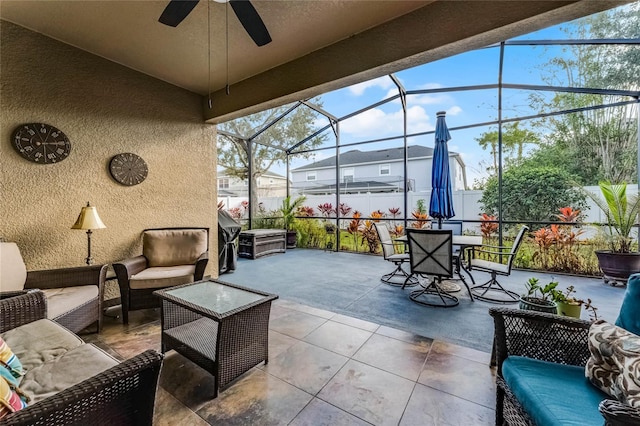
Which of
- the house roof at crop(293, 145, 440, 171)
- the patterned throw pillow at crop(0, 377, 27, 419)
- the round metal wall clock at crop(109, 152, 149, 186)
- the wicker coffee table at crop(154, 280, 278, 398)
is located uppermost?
the house roof at crop(293, 145, 440, 171)

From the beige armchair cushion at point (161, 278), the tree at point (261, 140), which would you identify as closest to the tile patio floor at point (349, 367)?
the beige armchair cushion at point (161, 278)

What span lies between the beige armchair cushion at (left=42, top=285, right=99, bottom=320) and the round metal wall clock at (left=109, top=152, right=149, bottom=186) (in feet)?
4.76

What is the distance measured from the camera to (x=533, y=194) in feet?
19.3

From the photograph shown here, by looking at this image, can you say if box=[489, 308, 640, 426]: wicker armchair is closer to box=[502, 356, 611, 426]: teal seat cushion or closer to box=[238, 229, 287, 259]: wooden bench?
box=[502, 356, 611, 426]: teal seat cushion

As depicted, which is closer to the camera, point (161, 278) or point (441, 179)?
point (161, 278)

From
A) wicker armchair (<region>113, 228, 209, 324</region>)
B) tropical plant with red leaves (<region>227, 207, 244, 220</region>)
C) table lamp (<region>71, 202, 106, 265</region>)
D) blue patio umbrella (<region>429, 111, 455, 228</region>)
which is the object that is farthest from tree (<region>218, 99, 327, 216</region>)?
table lamp (<region>71, 202, 106, 265</region>)

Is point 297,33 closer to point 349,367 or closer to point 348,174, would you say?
point 349,367

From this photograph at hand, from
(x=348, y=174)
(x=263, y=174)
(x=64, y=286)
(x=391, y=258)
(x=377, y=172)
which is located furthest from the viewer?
(x=348, y=174)

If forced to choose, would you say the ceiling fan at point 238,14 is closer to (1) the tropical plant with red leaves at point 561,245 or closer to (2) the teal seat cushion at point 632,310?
(2) the teal seat cushion at point 632,310

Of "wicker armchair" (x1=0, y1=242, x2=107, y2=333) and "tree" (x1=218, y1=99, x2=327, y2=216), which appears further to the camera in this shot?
"tree" (x1=218, y1=99, x2=327, y2=216)

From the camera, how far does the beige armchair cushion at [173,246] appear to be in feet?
11.2

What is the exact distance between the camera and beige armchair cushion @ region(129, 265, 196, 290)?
2863 millimetres

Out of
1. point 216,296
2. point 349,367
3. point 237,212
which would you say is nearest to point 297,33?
point 216,296

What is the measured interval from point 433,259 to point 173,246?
3.48 m
